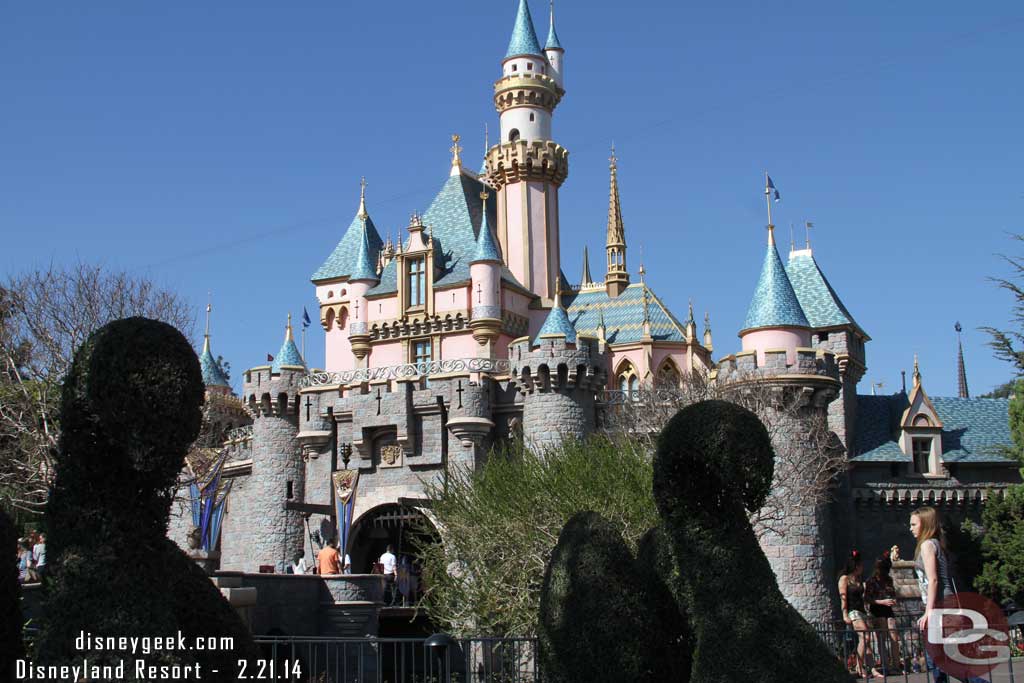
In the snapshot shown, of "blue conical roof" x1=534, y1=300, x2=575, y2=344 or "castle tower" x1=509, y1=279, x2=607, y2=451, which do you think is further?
"blue conical roof" x1=534, y1=300, x2=575, y2=344

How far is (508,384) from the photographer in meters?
31.0

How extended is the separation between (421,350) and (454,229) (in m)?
4.43

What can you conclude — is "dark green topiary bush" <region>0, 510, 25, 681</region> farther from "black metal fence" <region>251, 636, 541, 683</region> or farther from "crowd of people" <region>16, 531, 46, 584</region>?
"crowd of people" <region>16, 531, 46, 584</region>

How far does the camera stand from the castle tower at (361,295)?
122 ft

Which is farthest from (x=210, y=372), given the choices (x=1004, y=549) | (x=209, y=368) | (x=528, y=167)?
(x=1004, y=549)

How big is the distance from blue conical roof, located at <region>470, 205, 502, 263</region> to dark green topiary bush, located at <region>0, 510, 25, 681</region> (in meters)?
27.0

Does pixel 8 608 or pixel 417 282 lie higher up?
pixel 417 282

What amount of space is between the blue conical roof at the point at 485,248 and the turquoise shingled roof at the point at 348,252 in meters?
5.03

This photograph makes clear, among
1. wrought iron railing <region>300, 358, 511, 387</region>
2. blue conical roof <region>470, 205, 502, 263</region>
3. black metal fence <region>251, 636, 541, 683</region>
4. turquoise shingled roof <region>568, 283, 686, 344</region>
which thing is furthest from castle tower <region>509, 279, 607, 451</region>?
black metal fence <region>251, 636, 541, 683</region>

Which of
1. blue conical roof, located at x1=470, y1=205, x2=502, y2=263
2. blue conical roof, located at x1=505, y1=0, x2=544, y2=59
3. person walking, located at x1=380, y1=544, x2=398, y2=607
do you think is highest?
blue conical roof, located at x1=505, y1=0, x2=544, y2=59

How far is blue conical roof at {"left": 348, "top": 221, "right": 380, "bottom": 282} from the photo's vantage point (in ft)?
124

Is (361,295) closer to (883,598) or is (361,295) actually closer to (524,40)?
(524,40)

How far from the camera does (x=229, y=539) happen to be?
3381 cm

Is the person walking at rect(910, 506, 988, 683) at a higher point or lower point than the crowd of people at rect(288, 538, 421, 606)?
lower
